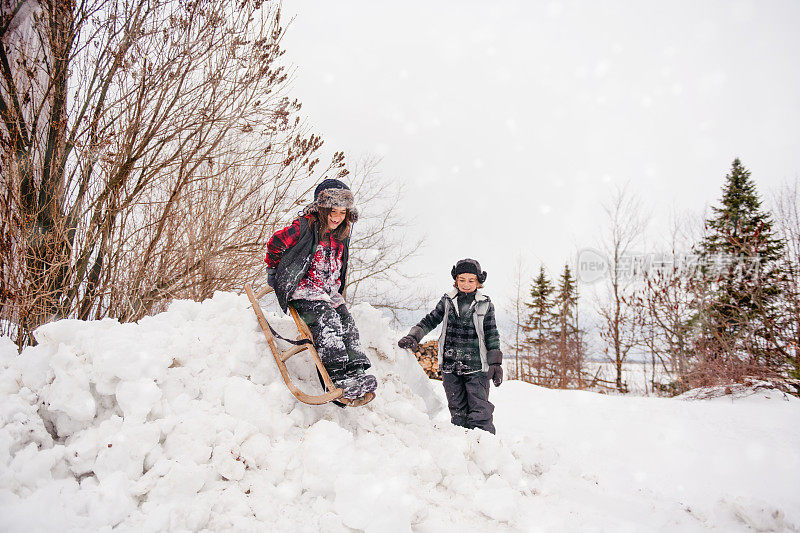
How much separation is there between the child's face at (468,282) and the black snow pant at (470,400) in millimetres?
738

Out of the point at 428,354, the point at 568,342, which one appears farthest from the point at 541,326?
the point at 428,354

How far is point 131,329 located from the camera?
2.23m

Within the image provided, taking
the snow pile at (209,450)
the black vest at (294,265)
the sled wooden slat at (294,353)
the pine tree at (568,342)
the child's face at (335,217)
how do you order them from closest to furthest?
1. the snow pile at (209,450)
2. the sled wooden slat at (294,353)
3. the black vest at (294,265)
4. the child's face at (335,217)
5. the pine tree at (568,342)

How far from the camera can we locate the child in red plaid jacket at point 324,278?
2.37 metres

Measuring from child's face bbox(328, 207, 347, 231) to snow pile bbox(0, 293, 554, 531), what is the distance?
0.88 m

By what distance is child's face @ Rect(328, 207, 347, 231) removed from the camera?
258cm

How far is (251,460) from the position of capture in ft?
6.19

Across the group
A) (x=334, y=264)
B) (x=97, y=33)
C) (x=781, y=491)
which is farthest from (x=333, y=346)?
(x=97, y=33)

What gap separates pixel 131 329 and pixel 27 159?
8.29ft

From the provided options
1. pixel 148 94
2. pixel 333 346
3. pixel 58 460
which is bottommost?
pixel 58 460

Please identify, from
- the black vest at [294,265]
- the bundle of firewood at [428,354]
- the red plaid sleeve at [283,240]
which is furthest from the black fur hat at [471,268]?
the bundle of firewood at [428,354]

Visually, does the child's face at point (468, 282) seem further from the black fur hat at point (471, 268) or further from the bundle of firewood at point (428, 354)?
the bundle of firewood at point (428, 354)

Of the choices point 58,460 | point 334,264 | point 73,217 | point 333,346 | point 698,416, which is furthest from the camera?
point 698,416

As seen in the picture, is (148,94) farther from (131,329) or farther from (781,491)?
(781,491)
